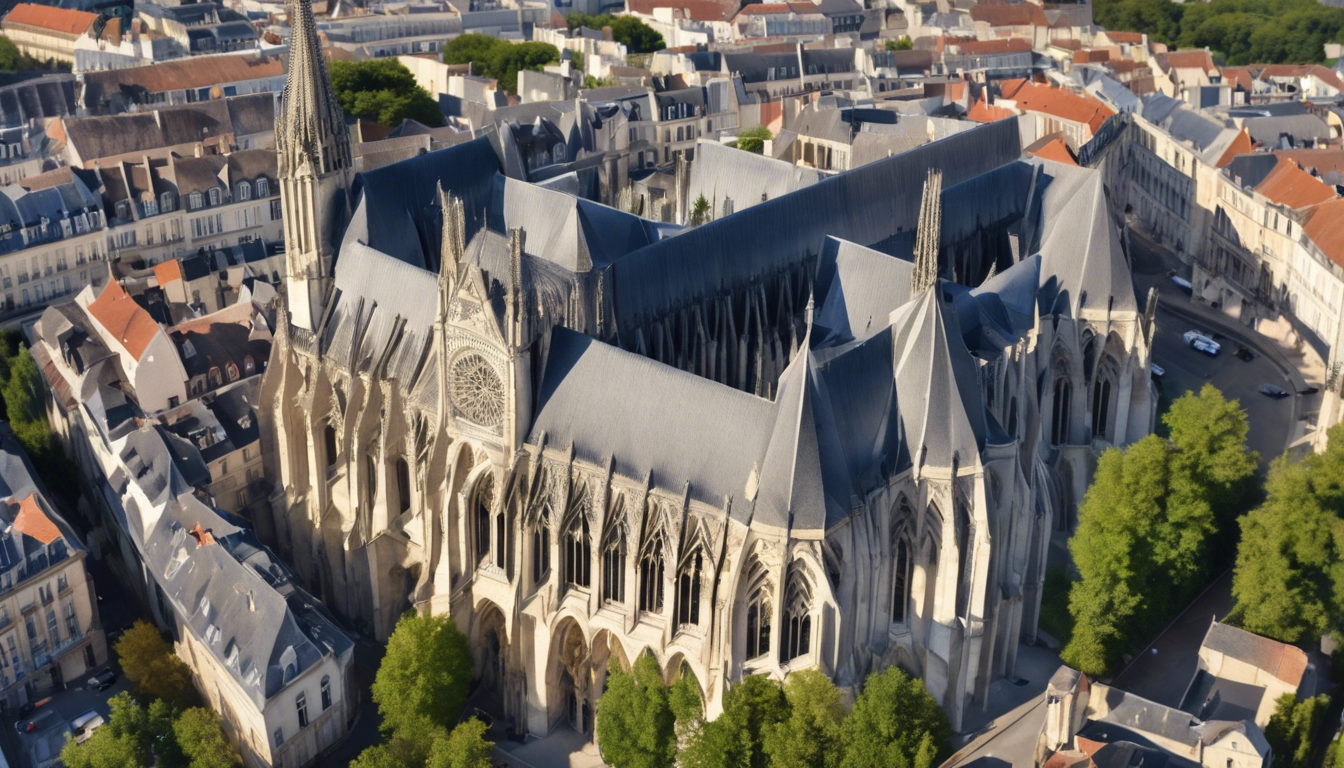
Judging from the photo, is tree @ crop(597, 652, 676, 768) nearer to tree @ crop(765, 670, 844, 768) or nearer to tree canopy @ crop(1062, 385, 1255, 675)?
tree @ crop(765, 670, 844, 768)

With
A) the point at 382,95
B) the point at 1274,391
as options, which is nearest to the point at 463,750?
the point at 1274,391

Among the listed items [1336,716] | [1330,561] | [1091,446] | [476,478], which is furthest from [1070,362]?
[476,478]

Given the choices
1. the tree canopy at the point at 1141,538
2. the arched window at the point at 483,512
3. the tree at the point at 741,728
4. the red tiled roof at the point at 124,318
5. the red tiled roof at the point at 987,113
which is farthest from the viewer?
the red tiled roof at the point at 987,113

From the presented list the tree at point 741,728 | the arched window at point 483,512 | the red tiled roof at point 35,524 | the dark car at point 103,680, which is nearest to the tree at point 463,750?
the tree at point 741,728

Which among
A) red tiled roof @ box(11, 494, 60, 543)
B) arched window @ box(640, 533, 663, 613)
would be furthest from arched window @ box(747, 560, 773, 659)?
red tiled roof @ box(11, 494, 60, 543)

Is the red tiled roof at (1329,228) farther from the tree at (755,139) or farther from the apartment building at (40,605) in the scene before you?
the apartment building at (40,605)

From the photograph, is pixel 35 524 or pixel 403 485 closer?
pixel 35 524

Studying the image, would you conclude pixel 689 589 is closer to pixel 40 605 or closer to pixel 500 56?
pixel 40 605
